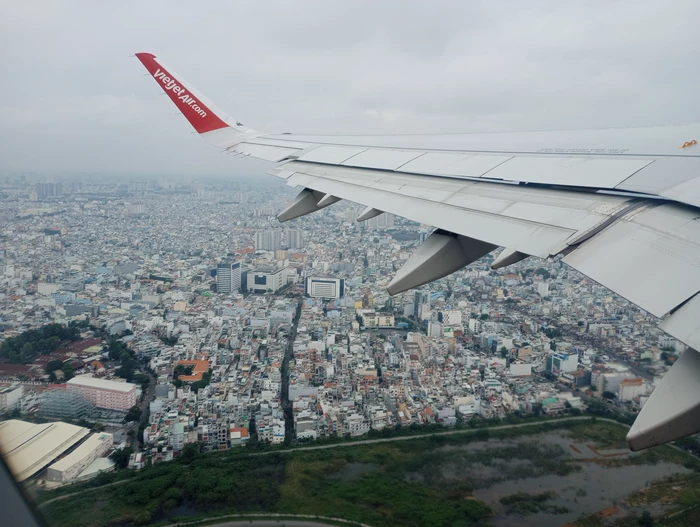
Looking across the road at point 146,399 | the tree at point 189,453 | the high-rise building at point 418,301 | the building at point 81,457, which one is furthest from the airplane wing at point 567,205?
the high-rise building at point 418,301

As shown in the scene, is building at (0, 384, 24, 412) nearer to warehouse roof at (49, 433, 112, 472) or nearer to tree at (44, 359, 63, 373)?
warehouse roof at (49, 433, 112, 472)

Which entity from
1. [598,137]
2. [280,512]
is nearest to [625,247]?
[598,137]

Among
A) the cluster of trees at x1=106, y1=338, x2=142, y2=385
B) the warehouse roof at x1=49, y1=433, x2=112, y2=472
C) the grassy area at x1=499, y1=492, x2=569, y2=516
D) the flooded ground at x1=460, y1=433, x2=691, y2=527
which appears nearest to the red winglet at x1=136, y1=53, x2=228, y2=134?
the warehouse roof at x1=49, y1=433, x2=112, y2=472

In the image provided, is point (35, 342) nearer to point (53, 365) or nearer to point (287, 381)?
point (53, 365)

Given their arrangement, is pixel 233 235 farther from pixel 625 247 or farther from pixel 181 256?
pixel 625 247

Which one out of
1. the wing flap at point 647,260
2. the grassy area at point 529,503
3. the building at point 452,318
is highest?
the wing flap at point 647,260

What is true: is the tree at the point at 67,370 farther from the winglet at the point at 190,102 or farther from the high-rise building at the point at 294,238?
the high-rise building at the point at 294,238
